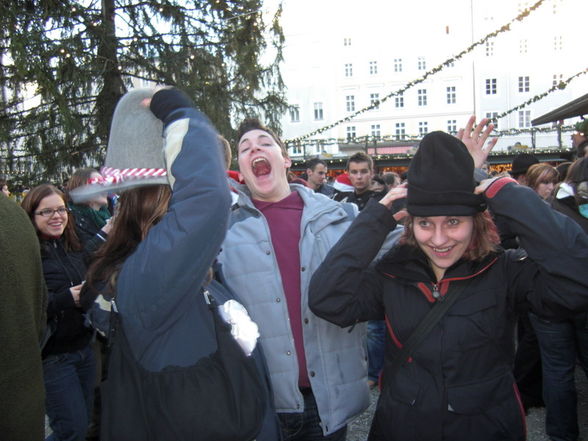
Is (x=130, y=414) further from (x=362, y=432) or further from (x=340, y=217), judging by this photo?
(x=362, y=432)

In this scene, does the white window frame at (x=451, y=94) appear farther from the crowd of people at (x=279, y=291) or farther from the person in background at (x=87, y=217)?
the crowd of people at (x=279, y=291)

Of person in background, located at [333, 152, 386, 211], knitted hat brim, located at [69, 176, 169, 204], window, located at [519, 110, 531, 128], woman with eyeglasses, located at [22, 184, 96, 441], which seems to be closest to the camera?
knitted hat brim, located at [69, 176, 169, 204]

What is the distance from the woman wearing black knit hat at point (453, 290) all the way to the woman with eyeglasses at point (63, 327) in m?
1.80

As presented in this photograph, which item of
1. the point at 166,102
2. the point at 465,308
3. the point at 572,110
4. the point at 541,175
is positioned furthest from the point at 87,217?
the point at 572,110

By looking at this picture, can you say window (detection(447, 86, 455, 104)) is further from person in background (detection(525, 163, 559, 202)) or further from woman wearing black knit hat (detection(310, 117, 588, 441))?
woman wearing black knit hat (detection(310, 117, 588, 441))

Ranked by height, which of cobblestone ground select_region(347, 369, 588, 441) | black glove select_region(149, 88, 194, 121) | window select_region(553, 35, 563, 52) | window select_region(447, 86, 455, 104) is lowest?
cobblestone ground select_region(347, 369, 588, 441)

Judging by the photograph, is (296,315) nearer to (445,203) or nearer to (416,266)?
(416,266)

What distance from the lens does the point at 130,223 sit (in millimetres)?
1508

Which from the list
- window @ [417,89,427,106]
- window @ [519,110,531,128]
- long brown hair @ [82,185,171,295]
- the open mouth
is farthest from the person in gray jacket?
window @ [519,110,531,128]

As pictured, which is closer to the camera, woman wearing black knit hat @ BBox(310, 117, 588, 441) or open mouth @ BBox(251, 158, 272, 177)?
woman wearing black knit hat @ BBox(310, 117, 588, 441)

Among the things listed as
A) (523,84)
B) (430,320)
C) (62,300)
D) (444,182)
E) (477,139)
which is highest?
(523,84)

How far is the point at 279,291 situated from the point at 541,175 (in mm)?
3886

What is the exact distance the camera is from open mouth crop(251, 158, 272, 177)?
2.25 m

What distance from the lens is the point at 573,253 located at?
1.62 m
